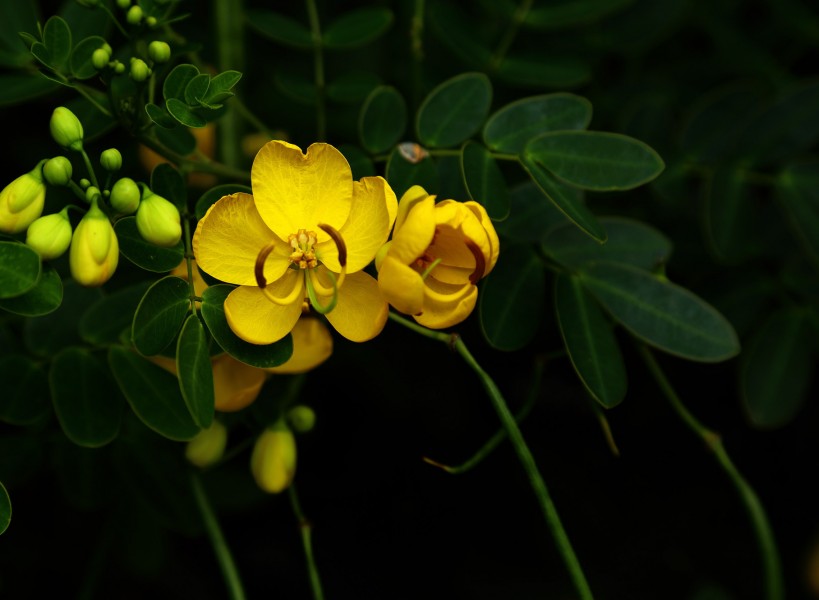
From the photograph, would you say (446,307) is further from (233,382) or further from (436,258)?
(233,382)

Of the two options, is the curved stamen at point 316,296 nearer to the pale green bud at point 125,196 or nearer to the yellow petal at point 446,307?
the yellow petal at point 446,307

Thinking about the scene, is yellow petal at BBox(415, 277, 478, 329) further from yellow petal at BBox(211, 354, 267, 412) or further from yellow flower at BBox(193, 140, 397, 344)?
yellow petal at BBox(211, 354, 267, 412)

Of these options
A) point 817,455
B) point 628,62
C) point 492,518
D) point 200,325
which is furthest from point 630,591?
point 200,325

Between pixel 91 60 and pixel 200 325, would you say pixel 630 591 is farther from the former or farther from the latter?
pixel 91 60

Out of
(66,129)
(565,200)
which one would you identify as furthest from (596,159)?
(66,129)

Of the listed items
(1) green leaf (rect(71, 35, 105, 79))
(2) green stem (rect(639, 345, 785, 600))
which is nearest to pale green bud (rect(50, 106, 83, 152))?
(1) green leaf (rect(71, 35, 105, 79))
